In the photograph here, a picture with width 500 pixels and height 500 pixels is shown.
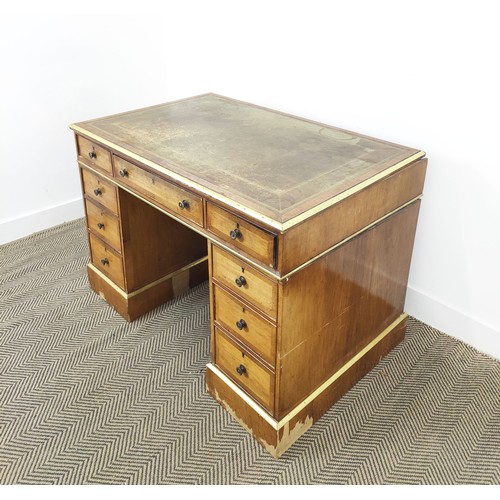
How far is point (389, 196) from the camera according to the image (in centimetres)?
152

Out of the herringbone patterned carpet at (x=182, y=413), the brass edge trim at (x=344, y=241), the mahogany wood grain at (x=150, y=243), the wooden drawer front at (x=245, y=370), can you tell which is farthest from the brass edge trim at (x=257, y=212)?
the herringbone patterned carpet at (x=182, y=413)

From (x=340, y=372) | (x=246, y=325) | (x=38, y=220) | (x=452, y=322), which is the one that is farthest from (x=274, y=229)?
(x=38, y=220)

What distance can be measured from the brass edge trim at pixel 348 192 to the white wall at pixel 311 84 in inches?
9.0

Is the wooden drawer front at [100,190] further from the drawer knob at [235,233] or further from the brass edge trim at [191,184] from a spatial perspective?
the drawer knob at [235,233]

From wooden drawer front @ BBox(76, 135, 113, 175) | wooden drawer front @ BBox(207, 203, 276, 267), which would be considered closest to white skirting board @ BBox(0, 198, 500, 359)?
wooden drawer front @ BBox(207, 203, 276, 267)

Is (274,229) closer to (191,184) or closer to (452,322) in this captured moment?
(191,184)

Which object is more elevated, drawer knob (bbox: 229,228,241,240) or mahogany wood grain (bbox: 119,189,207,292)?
drawer knob (bbox: 229,228,241,240)

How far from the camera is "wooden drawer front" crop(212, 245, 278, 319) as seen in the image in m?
1.34

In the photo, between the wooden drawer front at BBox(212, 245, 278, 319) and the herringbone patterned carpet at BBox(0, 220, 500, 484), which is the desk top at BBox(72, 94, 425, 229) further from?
the herringbone patterned carpet at BBox(0, 220, 500, 484)

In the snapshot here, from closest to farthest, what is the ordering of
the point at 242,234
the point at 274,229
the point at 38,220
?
the point at 274,229 < the point at 242,234 < the point at 38,220

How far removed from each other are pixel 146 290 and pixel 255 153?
815 millimetres

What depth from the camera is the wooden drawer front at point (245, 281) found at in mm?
1337

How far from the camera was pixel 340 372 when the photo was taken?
1.69 metres

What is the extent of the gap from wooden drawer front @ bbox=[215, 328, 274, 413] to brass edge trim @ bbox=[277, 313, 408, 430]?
7 cm
